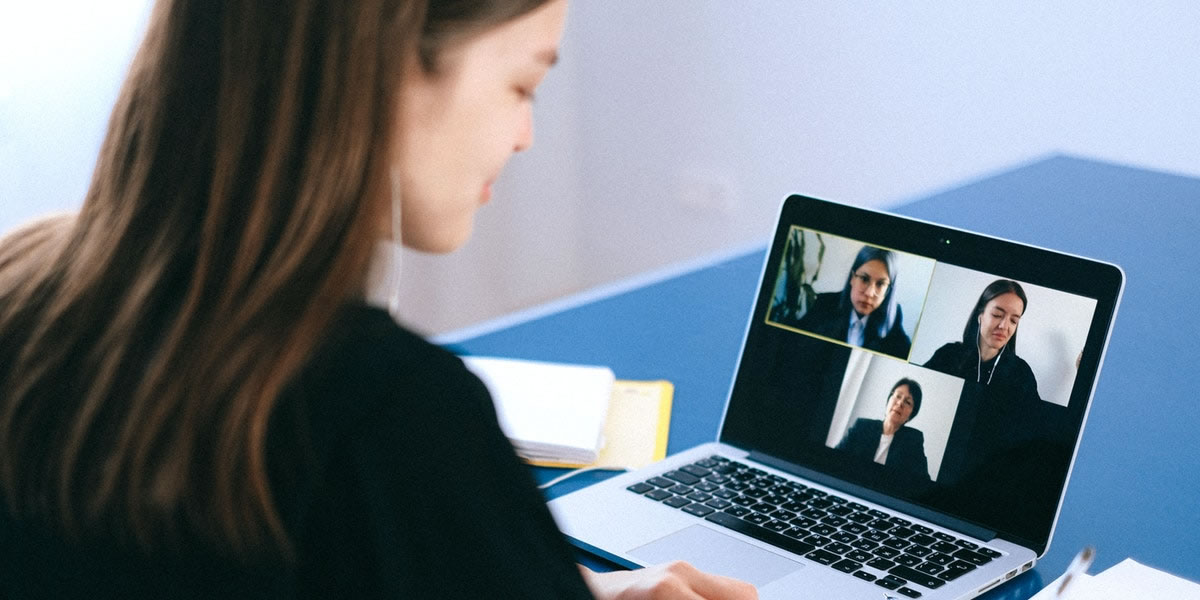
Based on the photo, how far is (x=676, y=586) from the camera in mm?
875

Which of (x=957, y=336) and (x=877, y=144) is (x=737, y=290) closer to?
(x=957, y=336)

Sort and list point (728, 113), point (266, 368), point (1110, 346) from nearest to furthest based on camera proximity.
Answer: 1. point (266, 368)
2. point (1110, 346)
3. point (728, 113)

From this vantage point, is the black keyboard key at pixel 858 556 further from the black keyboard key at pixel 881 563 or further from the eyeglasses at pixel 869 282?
the eyeglasses at pixel 869 282

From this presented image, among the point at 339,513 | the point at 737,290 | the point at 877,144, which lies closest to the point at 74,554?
the point at 339,513

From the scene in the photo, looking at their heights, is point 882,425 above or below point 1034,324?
below

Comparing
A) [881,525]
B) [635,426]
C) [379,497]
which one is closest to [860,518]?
[881,525]

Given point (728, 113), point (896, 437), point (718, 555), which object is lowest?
point (718, 555)

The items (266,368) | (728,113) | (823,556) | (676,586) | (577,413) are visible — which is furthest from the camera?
(728,113)

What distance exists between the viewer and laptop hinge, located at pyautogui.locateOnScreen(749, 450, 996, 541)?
1.01 meters

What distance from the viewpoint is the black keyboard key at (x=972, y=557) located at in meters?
0.97

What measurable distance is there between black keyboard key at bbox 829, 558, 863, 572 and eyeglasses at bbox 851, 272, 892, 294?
0.83 ft

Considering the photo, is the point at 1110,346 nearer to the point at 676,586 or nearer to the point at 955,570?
the point at 955,570

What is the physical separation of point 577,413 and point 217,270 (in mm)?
608

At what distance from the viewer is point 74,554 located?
70 centimetres
